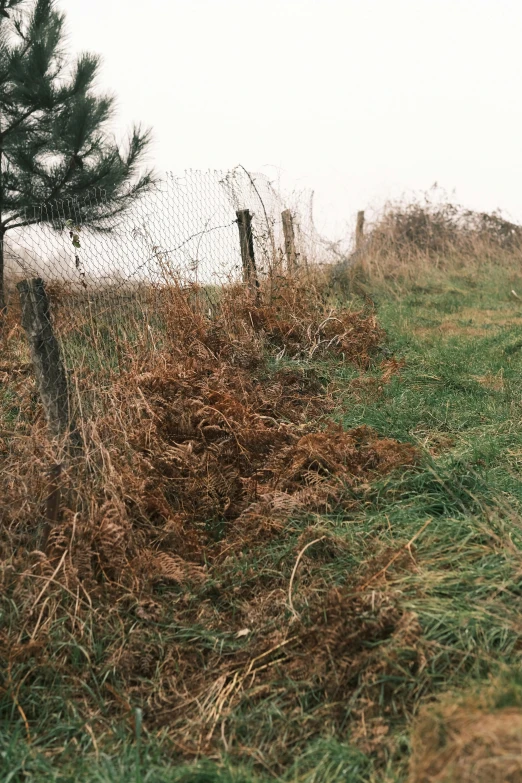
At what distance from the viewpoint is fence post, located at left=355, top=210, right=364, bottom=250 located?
1421cm

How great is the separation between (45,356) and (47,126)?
837 centimetres

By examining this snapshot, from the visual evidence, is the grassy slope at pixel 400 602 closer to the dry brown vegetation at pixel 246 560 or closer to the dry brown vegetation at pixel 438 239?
the dry brown vegetation at pixel 246 560

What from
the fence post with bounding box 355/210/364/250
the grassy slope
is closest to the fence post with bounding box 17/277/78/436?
the grassy slope

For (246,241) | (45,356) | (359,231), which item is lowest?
(45,356)

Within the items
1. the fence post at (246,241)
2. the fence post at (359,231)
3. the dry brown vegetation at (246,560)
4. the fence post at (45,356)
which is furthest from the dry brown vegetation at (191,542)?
the fence post at (359,231)

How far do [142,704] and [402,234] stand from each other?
13289 millimetres

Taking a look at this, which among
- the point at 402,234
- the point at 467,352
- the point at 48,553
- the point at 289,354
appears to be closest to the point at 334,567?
the point at 48,553

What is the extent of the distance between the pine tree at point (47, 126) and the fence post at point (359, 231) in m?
4.28

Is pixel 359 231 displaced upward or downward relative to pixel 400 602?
upward

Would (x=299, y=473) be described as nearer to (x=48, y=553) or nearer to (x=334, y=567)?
(x=334, y=567)

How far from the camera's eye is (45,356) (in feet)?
14.5

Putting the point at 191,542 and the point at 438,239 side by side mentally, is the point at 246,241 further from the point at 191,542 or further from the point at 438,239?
the point at 438,239

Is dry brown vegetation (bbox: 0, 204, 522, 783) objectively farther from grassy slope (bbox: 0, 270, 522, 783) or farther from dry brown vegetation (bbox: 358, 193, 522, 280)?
dry brown vegetation (bbox: 358, 193, 522, 280)

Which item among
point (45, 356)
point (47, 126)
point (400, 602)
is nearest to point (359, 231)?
point (47, 126)
